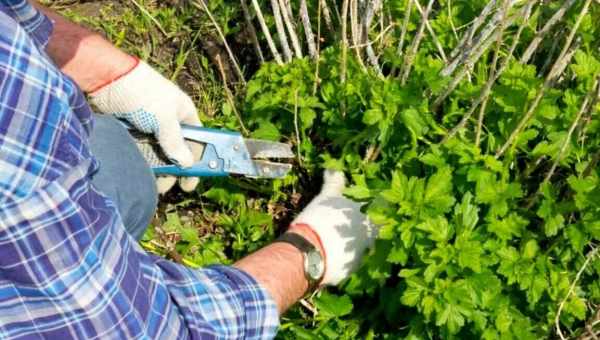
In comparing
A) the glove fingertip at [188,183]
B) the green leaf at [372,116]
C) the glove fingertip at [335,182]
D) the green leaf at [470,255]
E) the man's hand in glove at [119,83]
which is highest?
the man's hand in glove at [119,83]

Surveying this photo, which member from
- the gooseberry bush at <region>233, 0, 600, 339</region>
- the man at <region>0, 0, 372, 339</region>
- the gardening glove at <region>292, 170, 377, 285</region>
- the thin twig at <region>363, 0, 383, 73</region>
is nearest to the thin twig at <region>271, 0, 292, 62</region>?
the gooseberry bush at <region>233, 0, 600, 339</region>

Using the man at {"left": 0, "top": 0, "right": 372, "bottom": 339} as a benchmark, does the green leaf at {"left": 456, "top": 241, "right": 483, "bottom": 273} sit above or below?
below

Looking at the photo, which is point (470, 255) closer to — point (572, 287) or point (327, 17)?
point (572, 287)

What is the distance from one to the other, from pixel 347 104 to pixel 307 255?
1.52 feet

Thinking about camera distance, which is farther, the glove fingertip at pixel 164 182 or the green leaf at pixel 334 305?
the glove fingertip at pixel 164 182

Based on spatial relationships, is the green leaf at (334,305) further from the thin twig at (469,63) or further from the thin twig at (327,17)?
the thin twig at (327,17)

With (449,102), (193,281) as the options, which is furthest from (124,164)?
(449,102)

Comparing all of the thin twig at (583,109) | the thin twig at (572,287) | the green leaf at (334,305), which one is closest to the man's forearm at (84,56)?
the green leaf at (334,305)

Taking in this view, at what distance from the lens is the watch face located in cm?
192

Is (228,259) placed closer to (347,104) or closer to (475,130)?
(347,104)

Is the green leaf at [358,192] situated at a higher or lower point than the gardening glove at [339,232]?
higher

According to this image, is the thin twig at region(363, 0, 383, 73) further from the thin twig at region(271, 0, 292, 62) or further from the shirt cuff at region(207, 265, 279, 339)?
the shirt cuff at region(207, 265, 279, 339)

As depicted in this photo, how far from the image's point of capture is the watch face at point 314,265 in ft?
6.28

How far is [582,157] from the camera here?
194cm
